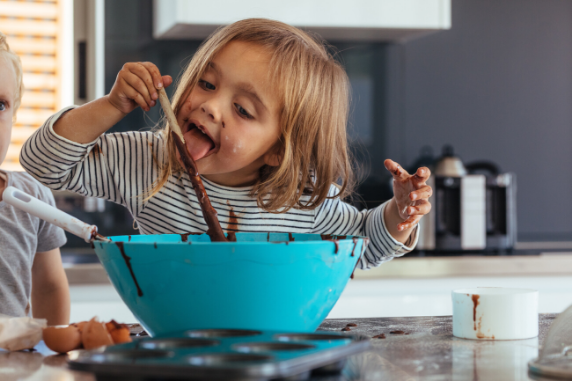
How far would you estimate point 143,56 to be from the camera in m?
2.55

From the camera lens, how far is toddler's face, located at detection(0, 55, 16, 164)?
1.03m

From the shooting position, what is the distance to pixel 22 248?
115 centimetres

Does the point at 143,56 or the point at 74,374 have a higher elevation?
the point at 143,56

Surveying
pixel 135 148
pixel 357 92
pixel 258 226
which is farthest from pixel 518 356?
pixel 357 92

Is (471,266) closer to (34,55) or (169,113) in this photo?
(169,113)

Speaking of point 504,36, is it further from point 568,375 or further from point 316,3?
point 568,375

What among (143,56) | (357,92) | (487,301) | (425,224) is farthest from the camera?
(357,92)

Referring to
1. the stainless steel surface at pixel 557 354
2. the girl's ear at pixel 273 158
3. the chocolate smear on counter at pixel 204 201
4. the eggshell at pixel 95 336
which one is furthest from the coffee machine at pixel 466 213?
the eggshell at pixel 95 336

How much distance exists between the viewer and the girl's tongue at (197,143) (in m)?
1.03

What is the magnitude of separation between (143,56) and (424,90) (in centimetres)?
131

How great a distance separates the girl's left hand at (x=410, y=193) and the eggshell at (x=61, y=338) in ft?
1.72

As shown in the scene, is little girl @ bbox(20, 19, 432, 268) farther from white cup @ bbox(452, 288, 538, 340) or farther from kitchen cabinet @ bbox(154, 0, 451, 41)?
kitchen cabinet @ bbox(154, 0, 451, 41)

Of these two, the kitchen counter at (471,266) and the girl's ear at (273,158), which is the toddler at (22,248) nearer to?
the girl's ear at (273,158)

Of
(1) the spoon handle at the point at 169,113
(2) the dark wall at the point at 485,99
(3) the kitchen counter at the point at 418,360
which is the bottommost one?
(3) the kitchen counter at the point at 418,360
